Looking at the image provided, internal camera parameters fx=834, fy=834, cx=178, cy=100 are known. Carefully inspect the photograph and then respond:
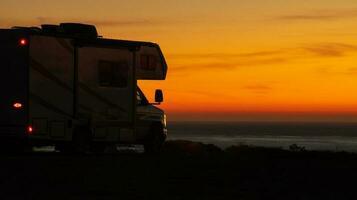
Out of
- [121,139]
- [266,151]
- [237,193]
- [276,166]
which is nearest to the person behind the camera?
[237,193]

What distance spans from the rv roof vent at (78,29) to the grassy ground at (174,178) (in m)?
4.38

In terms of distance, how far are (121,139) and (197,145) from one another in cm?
662

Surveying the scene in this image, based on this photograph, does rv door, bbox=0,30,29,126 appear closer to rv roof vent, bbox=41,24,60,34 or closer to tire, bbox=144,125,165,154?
rv roof vent, bbox=41,24,60,34

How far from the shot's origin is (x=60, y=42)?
2336 cm

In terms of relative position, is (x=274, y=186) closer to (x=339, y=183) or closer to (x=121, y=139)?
(x=339, y=183)

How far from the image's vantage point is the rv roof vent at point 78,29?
24.1m

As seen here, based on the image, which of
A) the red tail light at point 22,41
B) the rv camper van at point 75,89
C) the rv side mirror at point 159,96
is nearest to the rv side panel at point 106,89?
the rv camper van at point 75,89

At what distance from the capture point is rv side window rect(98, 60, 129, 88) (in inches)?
965

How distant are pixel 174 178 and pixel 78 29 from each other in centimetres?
843

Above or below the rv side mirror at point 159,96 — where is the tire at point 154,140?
below

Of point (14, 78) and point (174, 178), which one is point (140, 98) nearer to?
point (14, 78)

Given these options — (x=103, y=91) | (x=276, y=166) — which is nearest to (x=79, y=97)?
(x=103, y=91)

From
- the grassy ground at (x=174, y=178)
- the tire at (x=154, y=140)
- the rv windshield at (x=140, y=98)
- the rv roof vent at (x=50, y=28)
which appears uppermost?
the rv roof vent at (x=50, y=28)

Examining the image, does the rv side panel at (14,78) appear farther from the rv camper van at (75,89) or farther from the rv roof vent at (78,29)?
the rv roof vent at (78,29)
